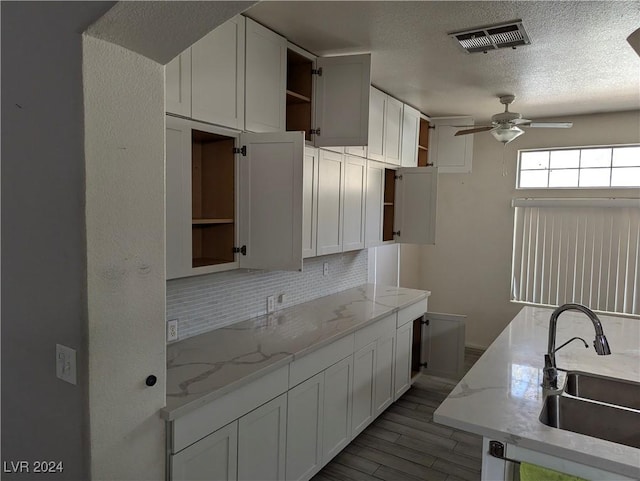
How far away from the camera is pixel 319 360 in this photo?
8.07 feet

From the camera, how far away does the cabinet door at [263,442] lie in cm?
197

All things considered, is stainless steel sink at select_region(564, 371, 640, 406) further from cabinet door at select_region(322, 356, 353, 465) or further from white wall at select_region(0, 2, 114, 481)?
white wall at select_region(0, 2, 114, 481)

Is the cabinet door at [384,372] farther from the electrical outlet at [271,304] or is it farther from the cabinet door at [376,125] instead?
the cabinet door at [376,125]

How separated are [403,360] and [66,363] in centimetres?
276

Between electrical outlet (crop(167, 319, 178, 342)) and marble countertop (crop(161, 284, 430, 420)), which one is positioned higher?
electrical outlet (crop(167, 319, 178, 342))

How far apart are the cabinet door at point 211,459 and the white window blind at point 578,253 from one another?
4170mm

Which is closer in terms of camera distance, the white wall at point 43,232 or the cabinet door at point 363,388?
the white wall at point 43,232

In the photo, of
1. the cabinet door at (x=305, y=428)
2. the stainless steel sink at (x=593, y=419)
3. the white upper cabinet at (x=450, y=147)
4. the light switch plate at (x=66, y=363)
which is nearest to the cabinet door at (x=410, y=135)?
the white upper cabinet at (x=450, y=147)

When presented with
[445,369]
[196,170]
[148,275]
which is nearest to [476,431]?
[148,275]

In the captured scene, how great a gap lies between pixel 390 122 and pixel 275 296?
6.15ft

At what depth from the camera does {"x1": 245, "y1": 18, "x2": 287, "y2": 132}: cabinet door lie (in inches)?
92.9

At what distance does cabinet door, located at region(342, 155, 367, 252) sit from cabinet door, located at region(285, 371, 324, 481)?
1.21m

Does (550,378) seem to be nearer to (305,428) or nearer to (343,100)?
(305,428)

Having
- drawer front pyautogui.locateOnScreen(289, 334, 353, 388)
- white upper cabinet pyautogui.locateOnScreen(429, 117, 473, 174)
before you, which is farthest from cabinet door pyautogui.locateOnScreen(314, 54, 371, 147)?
white upper cabinet pyautogui.locateOnScreen(429, 117, 473, 174)
